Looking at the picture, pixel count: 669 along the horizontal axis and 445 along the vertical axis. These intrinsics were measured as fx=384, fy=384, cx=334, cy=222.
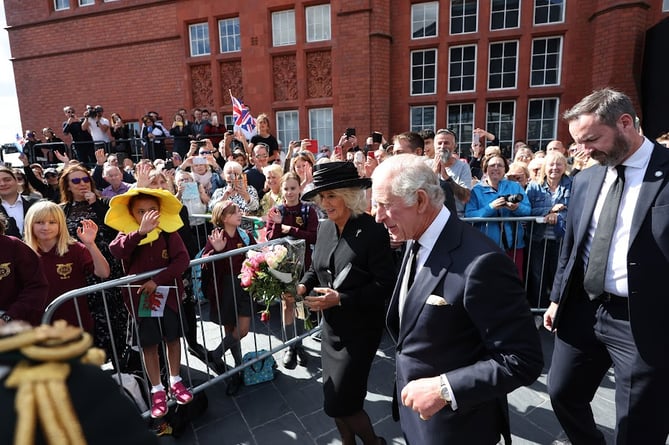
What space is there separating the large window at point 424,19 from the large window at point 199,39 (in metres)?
7.93

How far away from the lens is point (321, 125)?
47.8ft

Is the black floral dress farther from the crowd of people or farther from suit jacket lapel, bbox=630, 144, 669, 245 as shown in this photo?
suit jacket lapel, bbox=630, 144, 669, 245

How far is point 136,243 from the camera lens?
9.88 ft

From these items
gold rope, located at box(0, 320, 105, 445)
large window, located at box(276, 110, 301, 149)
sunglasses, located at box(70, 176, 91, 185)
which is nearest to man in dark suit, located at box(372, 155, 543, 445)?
gold rope, located at box(0, 320, 105, 445)

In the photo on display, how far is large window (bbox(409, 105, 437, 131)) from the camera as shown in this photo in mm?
13695

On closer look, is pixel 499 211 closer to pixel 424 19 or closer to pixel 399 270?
pixel 399 270

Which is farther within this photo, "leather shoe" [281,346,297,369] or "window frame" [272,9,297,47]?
"window frame" [272,9,297,47]

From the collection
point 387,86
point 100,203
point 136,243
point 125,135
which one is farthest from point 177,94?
point 136,243

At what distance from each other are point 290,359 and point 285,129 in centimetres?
1239

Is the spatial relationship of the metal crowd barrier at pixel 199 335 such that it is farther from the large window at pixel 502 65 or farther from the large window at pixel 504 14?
the large window at pixel 504 14

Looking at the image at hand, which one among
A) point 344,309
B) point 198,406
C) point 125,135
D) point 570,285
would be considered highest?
point 125,135

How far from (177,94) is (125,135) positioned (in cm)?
385

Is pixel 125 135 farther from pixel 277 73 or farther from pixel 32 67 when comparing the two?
pixel 32 67

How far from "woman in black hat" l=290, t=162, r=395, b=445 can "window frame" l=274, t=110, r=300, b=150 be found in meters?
12.7
